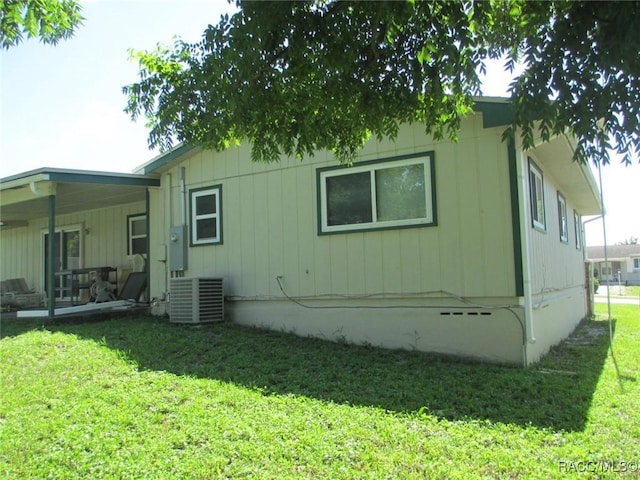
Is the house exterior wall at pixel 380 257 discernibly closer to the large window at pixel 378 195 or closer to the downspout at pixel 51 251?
the large window at pixel 378 195

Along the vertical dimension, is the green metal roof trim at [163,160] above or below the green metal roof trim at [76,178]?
above

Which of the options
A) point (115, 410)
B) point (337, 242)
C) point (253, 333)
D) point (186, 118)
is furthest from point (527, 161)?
point (115, 410)

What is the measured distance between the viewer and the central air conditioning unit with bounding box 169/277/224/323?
26.6ft

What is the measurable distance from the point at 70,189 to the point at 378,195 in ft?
20.7

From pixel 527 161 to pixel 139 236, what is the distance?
8.52 metres

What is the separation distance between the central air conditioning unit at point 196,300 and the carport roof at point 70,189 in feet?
7.94

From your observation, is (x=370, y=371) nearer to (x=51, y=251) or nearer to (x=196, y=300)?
(x=196, y=300)

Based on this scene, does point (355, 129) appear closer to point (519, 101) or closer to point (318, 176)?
point (519, 101)

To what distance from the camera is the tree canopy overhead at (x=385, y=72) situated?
248 cm

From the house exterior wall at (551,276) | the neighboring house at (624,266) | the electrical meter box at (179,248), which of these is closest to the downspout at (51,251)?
the electrical meter box at (179,248)

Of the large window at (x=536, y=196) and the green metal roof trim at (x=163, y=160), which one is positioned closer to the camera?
the large window at (x=536, y=196)

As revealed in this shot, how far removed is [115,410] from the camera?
4.36 m

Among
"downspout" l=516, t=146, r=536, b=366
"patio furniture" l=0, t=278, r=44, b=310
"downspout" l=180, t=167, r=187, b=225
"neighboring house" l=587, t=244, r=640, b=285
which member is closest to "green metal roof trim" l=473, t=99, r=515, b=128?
"downspout" l=516, t=146, r=536, b=366

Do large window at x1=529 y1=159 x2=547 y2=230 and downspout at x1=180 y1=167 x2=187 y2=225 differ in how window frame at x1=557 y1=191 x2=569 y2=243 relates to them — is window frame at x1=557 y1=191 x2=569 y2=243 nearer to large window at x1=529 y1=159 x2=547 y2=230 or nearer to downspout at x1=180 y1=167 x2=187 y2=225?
large window at x1=529 y1=159 x2=547 y2=230
